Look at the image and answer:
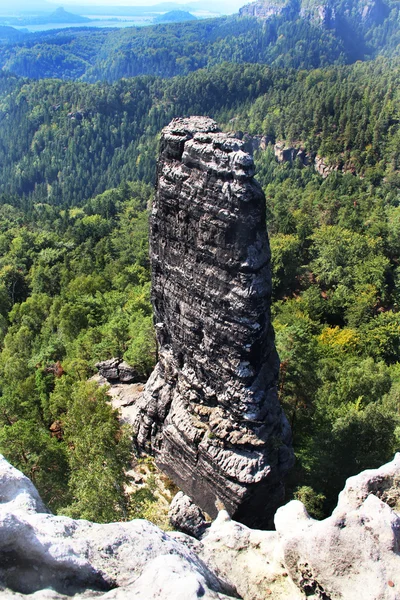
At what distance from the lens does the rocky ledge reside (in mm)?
9398

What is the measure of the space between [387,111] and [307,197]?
52271 mm

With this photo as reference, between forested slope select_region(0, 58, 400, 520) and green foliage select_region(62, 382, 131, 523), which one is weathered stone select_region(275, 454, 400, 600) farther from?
forested slope select_region(0, 58, 400, 520)

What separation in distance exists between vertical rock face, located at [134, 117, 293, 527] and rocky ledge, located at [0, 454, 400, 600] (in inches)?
309

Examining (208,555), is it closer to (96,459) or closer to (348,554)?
(348,554)

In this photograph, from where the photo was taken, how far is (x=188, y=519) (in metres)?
19.5

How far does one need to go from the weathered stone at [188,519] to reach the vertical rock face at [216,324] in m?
4.06

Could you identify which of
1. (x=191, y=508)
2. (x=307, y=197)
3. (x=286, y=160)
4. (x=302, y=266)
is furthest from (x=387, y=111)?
(x=191, y=508)

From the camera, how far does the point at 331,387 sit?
115 ft

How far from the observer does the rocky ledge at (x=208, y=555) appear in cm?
940

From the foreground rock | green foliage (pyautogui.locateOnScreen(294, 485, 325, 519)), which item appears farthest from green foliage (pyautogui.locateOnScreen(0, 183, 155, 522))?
the foreground rock

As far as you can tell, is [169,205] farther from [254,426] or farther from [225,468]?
[225,468]

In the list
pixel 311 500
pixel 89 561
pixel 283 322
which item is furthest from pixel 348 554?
pixel 283 322

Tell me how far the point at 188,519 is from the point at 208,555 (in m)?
5.88

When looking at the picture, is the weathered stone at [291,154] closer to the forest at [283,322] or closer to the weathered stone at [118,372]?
the forest at [283,322]
